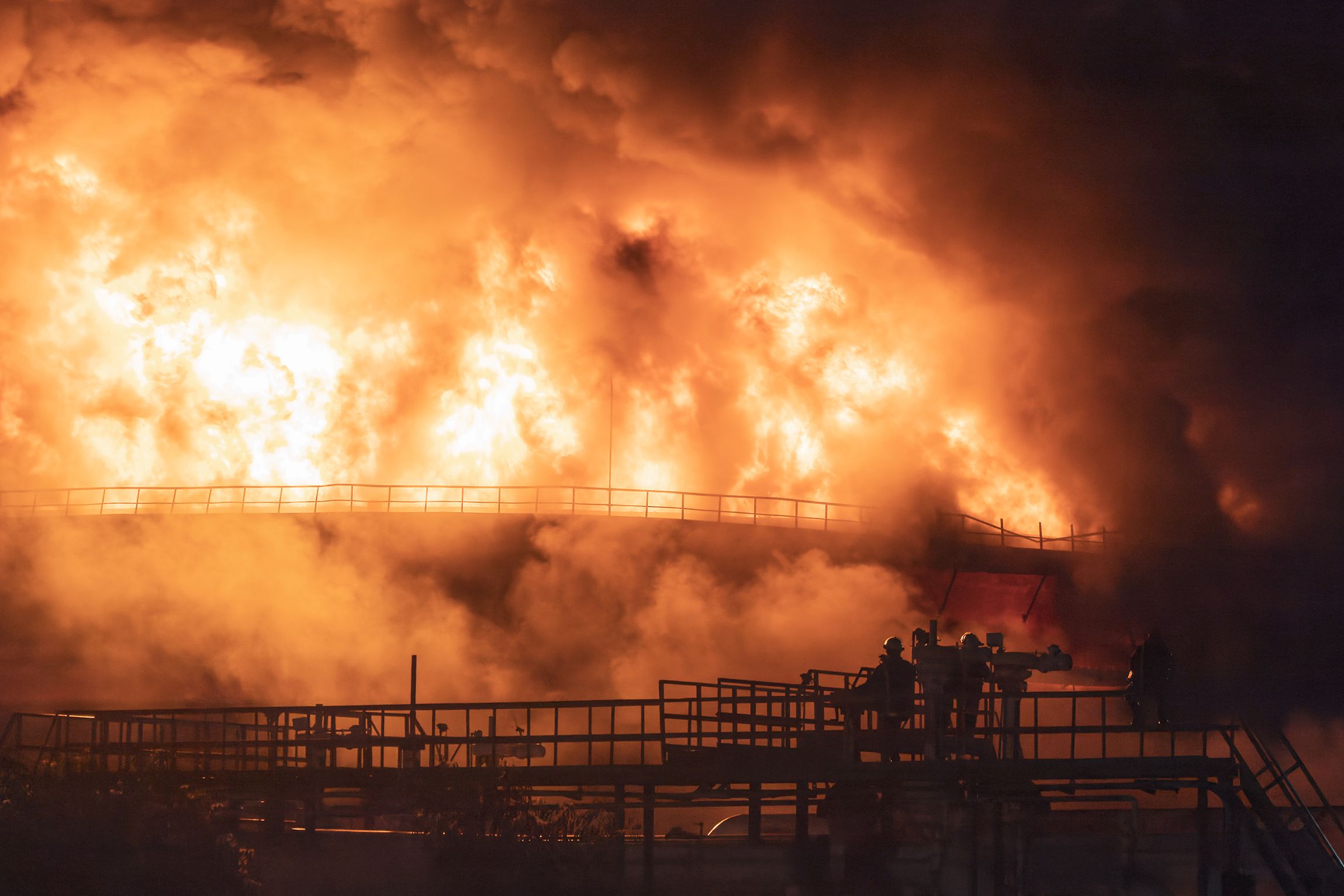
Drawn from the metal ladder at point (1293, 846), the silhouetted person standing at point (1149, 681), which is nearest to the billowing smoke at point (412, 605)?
the silhouetted person standing at point (1149, 681)

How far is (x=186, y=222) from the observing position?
119 feet

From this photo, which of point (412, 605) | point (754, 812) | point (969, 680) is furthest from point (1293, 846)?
point (412, 605)

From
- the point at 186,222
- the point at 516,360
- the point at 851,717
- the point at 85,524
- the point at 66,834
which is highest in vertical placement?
the point at 186,222

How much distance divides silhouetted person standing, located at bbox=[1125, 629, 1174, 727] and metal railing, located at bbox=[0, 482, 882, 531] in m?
15.1

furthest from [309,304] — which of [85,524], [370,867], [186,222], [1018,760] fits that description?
[1018,760]

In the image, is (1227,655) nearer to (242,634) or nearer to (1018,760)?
(1018,760)

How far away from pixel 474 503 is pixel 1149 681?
19.4m

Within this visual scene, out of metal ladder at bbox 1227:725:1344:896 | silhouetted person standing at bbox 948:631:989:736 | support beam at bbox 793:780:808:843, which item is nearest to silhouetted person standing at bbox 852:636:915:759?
silhouetted person standing at bbox 948:631:989:736

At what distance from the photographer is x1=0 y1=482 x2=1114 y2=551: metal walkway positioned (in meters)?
33.7

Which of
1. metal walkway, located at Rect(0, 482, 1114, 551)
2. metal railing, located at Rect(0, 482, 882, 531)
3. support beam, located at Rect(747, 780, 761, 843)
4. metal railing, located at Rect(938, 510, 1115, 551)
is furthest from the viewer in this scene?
metal railing, located at Rect(0, 482, 882, 531)

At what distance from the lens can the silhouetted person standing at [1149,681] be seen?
18297 mm

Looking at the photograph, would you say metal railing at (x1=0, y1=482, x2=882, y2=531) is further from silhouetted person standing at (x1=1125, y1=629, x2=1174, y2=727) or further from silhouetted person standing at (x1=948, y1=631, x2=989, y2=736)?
silhouetted person standing at (x1=948, y1=631, x2=989, y2=736)

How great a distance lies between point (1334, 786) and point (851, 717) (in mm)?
19993

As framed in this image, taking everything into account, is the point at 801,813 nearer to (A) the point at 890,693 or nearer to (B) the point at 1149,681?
(A) the point at 890,693
